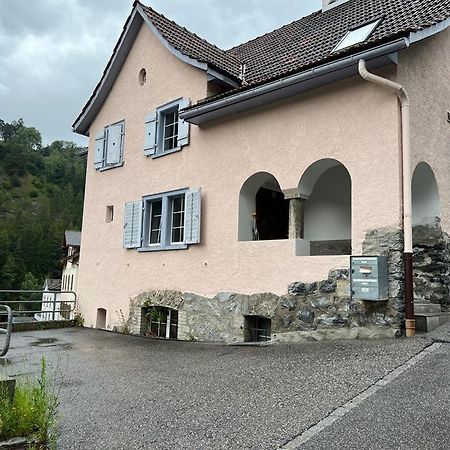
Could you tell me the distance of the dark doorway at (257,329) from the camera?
872 centimetres

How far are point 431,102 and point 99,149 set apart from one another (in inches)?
350

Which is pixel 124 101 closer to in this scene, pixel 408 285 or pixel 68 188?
pixel 408 285

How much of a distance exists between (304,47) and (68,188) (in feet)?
279

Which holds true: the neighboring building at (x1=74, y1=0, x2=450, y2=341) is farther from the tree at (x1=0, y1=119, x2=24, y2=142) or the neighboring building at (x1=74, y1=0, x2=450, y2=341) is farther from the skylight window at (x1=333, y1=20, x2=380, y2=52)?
the tree at (x1=0, y1=119, x2=24, y2=142)

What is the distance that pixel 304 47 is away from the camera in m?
10.5

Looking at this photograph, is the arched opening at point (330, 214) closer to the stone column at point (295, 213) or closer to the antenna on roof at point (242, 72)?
the stone column at point (295, 213)

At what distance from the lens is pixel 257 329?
8.86 m

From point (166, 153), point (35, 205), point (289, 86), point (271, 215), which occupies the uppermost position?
point (35, 205)

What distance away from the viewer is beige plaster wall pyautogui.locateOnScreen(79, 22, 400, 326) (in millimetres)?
7332

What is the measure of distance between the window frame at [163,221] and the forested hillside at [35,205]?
158ft

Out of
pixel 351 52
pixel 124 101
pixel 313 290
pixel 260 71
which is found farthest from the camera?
pixel 124 101

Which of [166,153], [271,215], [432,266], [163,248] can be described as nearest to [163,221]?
[163,248]

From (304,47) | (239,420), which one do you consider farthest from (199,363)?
(304,47)

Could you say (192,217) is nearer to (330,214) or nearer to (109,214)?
(330,214)
